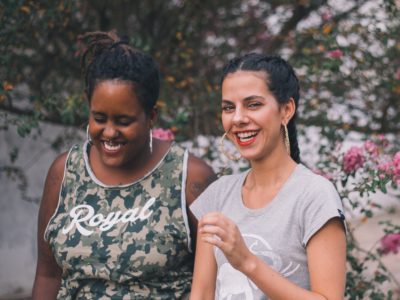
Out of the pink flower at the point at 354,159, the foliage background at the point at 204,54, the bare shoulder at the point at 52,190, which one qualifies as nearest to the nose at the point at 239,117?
the bare shoulder at the point at 52,190

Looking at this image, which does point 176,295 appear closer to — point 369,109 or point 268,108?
point 268,108

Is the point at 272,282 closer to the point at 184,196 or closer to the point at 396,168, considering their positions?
the point at 184,196

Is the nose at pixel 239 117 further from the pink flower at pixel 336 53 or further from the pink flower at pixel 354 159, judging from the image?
the pink flower at pixel 336 53

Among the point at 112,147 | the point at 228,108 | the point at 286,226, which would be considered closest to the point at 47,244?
the point at 112,147

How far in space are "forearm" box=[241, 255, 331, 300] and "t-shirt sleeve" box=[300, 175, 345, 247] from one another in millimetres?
149

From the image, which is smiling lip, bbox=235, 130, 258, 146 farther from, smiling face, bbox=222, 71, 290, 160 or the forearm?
the forearm

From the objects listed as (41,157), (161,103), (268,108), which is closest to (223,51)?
(161,103)

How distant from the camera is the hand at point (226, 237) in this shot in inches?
84.6

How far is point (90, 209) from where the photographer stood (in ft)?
9.73

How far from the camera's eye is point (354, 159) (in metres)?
3.51

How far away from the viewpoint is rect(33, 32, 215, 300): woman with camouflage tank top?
9.37 ft

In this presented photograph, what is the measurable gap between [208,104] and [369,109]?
1.07 meters

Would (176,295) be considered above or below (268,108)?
below

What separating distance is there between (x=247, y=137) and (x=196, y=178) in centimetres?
57
